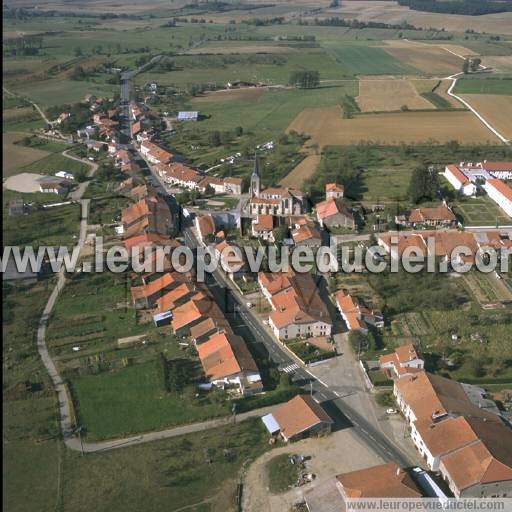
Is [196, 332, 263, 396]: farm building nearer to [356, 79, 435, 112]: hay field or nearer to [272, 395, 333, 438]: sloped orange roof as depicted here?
[272, 395, 333, 438]: sloped orange roof

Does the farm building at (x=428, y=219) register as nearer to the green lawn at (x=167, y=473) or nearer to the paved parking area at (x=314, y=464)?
the paved parking area at (x=314, y=464)

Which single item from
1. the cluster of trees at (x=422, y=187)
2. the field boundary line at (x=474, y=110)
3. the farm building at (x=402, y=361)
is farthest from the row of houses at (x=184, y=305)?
the field boundary line at (x=474, y=110)

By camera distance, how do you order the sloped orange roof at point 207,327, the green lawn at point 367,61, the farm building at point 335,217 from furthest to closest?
the green lawn at point 367,61, the farm building at point 335,217, the sloped orange roof at point 207,327

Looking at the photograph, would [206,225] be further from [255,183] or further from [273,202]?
[255,183]

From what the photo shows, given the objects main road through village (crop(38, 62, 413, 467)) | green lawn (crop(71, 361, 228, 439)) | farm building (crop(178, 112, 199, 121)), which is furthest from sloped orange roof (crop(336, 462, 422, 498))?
farm building (crop(178, 112, 199, 121))

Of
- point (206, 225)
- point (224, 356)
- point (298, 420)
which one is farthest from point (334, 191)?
point (298, 420)

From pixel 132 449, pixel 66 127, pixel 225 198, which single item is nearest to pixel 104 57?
pixel 66 127

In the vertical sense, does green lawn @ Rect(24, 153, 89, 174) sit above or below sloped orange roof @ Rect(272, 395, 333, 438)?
below
